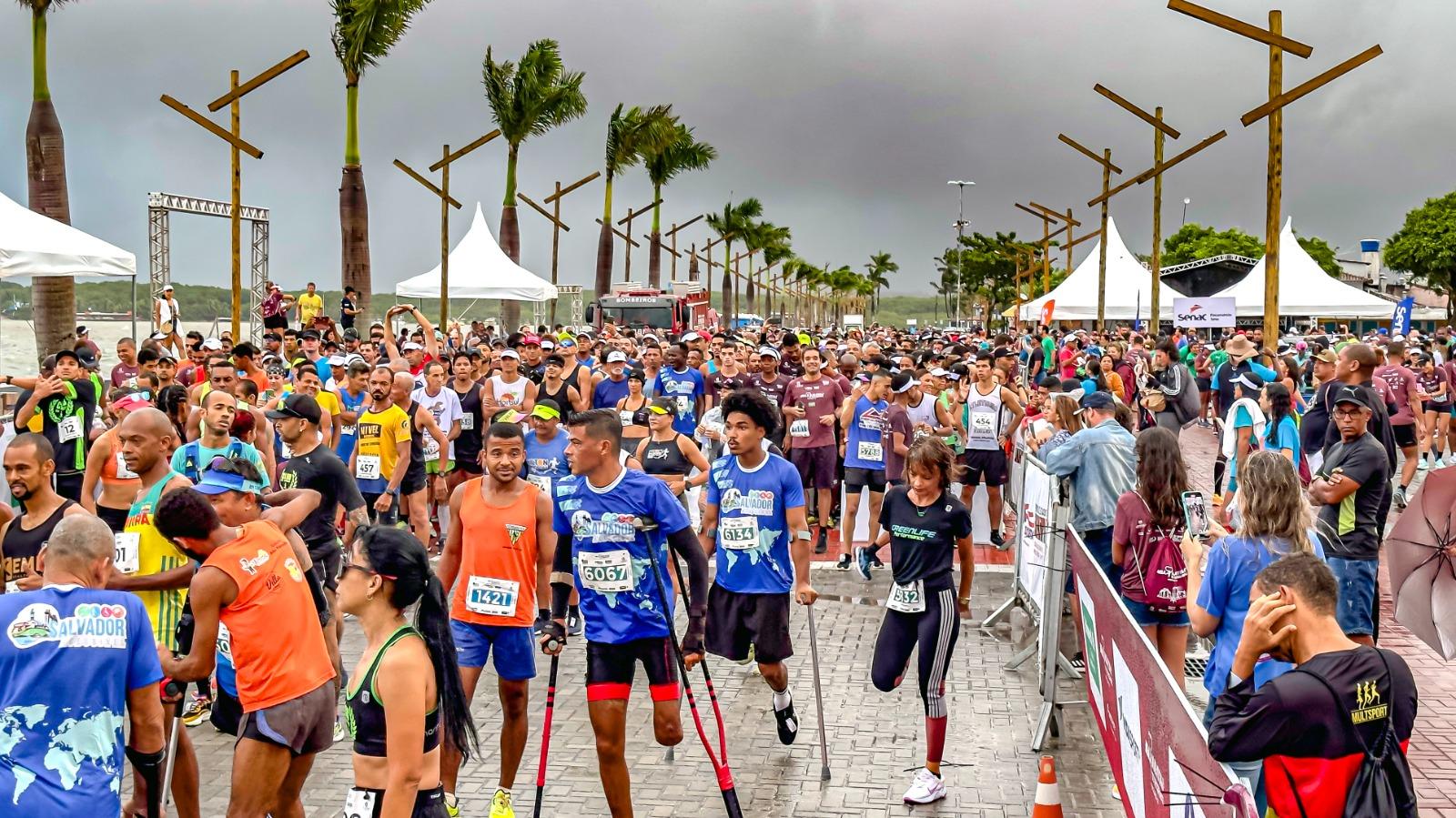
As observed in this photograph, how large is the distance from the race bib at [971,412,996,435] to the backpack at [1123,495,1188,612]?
5.64 metres

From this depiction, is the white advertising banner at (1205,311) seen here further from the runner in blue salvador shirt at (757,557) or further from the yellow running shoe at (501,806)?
the yellow running shoe at (501,806)

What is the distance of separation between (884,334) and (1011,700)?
2565cm

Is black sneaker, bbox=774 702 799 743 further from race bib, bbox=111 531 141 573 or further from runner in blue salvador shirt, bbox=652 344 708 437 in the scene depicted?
runner in blue salvador shirt, bbox=652 344 708 437

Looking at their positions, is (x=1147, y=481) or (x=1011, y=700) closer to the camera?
(x=1147, y=481)

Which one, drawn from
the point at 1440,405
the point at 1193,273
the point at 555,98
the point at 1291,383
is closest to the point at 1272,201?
the point at 1440,405

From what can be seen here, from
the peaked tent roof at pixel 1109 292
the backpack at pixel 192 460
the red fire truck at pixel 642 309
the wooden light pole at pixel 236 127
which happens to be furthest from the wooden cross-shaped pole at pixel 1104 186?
the backpack at pixel 192 460

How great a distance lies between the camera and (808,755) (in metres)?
7.09

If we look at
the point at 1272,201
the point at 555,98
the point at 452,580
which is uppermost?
the point at 555,98

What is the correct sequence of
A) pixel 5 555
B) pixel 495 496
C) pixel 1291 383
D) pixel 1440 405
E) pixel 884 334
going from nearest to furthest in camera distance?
pixel 5 555
pixel 495 496
pixel 1291 383
pixel 1440 405
pixel 884 334

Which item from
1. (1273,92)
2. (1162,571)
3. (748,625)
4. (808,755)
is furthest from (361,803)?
(1273,92)

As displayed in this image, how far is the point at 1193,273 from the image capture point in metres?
64.6

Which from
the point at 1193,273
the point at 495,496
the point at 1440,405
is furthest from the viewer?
the point at 1193,273

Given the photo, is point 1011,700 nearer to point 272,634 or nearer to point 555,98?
point 272,634

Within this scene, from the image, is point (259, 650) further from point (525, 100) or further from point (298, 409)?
point (525, 100)
